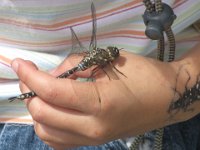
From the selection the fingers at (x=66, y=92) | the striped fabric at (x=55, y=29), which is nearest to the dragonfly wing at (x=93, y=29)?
the striped fabric at (x=55, y=29)

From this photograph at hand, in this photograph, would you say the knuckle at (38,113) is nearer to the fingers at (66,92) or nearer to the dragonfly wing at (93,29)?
the fingers at (66,92)

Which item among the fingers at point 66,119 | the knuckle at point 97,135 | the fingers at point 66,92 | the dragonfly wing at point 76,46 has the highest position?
the dragonfly wing at point 76,46

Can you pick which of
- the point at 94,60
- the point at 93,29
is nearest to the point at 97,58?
the point at 94,60

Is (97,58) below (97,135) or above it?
above

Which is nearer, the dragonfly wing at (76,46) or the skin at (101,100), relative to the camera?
the skin at (101,100)

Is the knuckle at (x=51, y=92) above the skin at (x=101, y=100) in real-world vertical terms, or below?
above

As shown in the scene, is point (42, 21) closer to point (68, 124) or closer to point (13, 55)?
point (13, 55)

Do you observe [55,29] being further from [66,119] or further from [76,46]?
[66,119]
